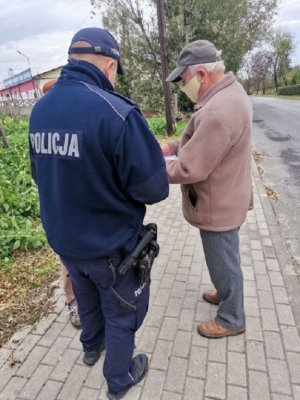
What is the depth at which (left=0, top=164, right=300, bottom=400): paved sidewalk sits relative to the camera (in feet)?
7.51

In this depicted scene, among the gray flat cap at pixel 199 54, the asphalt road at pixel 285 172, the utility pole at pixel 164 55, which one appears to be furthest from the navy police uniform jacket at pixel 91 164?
the utility pole at pixel 164 55

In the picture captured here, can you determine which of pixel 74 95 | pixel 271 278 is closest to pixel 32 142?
pixel 74 95

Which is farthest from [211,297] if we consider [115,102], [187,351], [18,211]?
[18,211]

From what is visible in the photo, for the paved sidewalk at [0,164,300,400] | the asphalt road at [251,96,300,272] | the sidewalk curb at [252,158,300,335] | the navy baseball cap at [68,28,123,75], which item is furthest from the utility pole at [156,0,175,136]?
the navy baseball cap at [68,28,123,75]

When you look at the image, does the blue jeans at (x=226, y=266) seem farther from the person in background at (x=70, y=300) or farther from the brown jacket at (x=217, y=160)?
the person in background at (x=70, y=300)

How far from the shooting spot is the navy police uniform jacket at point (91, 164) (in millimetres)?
1595

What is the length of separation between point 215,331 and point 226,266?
0.60 meters

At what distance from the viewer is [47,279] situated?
3770 mm

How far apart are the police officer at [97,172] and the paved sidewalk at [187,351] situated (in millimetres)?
620

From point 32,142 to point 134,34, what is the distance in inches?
720

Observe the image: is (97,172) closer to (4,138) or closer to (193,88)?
(193,88)

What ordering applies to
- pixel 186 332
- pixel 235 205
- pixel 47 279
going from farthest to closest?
pixel 47 279 < pixel 186 332 < pixel 235 205

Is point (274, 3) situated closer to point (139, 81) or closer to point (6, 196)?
point (139, 81)

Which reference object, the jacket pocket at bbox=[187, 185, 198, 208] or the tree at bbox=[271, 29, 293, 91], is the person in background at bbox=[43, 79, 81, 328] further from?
the tree at bbox=[271, 29, 293, 91]
